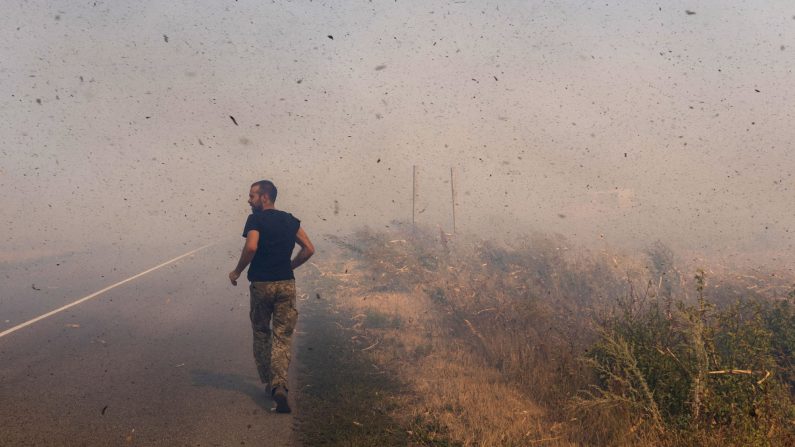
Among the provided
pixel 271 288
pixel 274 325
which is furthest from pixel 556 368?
pixel 271 288

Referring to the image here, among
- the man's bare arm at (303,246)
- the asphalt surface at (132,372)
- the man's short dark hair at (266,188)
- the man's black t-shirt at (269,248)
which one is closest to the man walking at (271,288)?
the man's black t-shirt at (269,248)

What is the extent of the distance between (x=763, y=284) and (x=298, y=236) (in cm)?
1106

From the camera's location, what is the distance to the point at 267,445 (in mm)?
3941

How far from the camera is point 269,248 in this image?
488 centimetres

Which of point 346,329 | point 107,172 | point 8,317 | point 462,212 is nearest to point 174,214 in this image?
point 107,172

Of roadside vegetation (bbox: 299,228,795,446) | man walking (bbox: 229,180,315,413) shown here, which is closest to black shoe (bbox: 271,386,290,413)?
man walking (bbox: 229,180,315,413)

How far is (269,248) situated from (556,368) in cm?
365

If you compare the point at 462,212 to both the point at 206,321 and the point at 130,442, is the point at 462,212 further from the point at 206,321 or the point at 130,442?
the point at 130,442

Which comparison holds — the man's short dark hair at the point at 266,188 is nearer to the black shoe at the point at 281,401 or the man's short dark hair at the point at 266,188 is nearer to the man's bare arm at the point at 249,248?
the man's bare arm at the point at 249,248

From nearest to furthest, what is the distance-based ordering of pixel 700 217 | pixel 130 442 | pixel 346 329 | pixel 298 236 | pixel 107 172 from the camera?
1. pixel 130 442
2. pixel 298 236
3. pixel 346 329
4. pixel 700 217
5. pixel 107 172

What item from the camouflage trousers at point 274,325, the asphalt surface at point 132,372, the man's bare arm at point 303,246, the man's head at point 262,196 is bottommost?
the asphalt surface at point 132,372

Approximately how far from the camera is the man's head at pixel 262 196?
16.6ft

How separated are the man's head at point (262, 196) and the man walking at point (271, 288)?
6cm

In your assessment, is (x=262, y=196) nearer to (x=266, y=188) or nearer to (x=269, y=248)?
(x=266, y=188)
